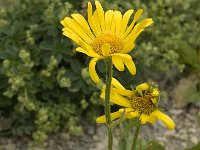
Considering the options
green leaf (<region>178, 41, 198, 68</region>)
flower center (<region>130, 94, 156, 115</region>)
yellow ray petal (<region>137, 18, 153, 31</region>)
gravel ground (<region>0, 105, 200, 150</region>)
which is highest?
green leaf (<region>178, 41, 198, 68</region>)

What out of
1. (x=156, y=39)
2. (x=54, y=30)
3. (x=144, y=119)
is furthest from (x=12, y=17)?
(x=144, y=119)

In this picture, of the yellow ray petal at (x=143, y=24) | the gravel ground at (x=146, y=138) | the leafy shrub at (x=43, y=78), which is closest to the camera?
the yellow ray petal at (x=143, y=24)

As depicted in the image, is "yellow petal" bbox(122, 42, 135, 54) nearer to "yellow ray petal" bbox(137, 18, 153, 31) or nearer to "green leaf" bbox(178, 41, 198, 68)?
"yellow ray petal" bbox(137, 18, 153, 31)

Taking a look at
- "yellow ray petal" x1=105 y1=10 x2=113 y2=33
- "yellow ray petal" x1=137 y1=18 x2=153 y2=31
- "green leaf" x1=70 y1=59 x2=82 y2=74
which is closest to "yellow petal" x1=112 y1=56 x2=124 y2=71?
"yellow ray petal" x1=137 y1=18 x2=153 y2=31

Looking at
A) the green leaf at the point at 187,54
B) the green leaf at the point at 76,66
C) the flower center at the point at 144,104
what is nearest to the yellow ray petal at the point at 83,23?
the flower center at the point at 144,104

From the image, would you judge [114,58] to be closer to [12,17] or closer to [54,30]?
[54,30]

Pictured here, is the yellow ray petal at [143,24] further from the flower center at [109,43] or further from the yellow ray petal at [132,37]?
the flower center at [109,43]

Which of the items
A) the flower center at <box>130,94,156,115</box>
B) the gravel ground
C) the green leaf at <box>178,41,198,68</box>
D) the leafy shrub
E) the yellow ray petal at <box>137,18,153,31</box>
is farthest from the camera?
the green leaf at <box>178,41,198,68</box>
